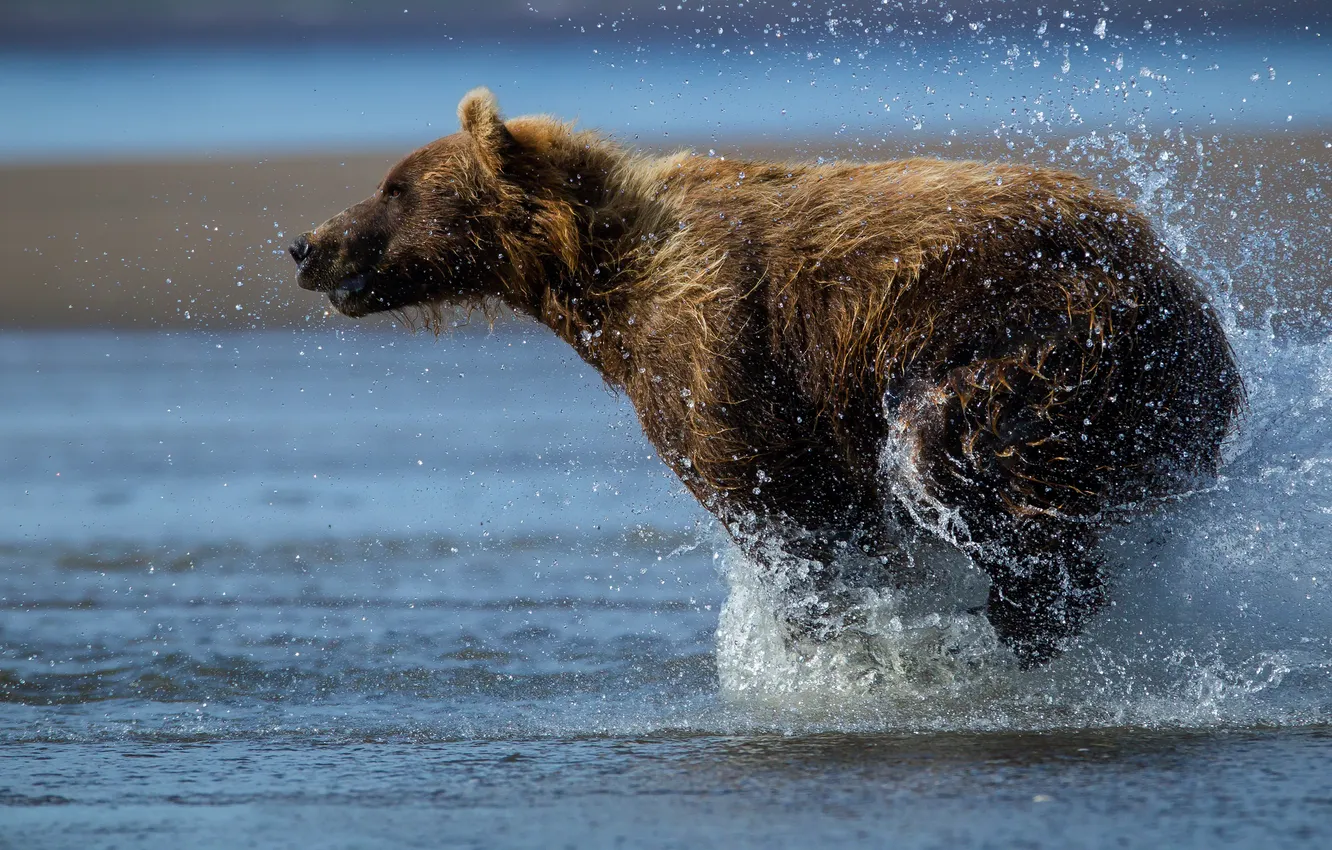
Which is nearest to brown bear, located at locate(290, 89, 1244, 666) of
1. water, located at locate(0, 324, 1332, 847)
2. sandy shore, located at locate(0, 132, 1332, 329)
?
water, located at locate(0, 324, 1332, 847)

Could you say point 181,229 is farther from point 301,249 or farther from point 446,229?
point 446,229

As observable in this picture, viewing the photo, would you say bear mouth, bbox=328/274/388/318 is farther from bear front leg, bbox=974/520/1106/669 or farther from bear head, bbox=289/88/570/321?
bear front leg, bbox=974/520/1106/669

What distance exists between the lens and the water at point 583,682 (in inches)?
154

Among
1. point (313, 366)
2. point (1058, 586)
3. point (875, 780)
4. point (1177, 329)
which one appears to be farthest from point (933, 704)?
point (313, 366)

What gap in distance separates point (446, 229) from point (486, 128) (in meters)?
0.39

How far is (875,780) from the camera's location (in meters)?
4.08

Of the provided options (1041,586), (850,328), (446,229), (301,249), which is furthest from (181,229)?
(1041,586)

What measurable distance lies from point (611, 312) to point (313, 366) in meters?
10.8

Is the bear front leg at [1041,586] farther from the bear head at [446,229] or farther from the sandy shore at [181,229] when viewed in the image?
the sandy shore at [181,229]

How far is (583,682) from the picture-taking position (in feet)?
18.5

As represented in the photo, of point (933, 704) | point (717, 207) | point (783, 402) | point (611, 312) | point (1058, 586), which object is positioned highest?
point (717, 207)

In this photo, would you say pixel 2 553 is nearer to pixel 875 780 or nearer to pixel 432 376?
pixel 875 780

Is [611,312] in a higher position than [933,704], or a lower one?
higher

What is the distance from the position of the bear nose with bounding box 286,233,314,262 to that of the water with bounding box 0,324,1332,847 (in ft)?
5.13
